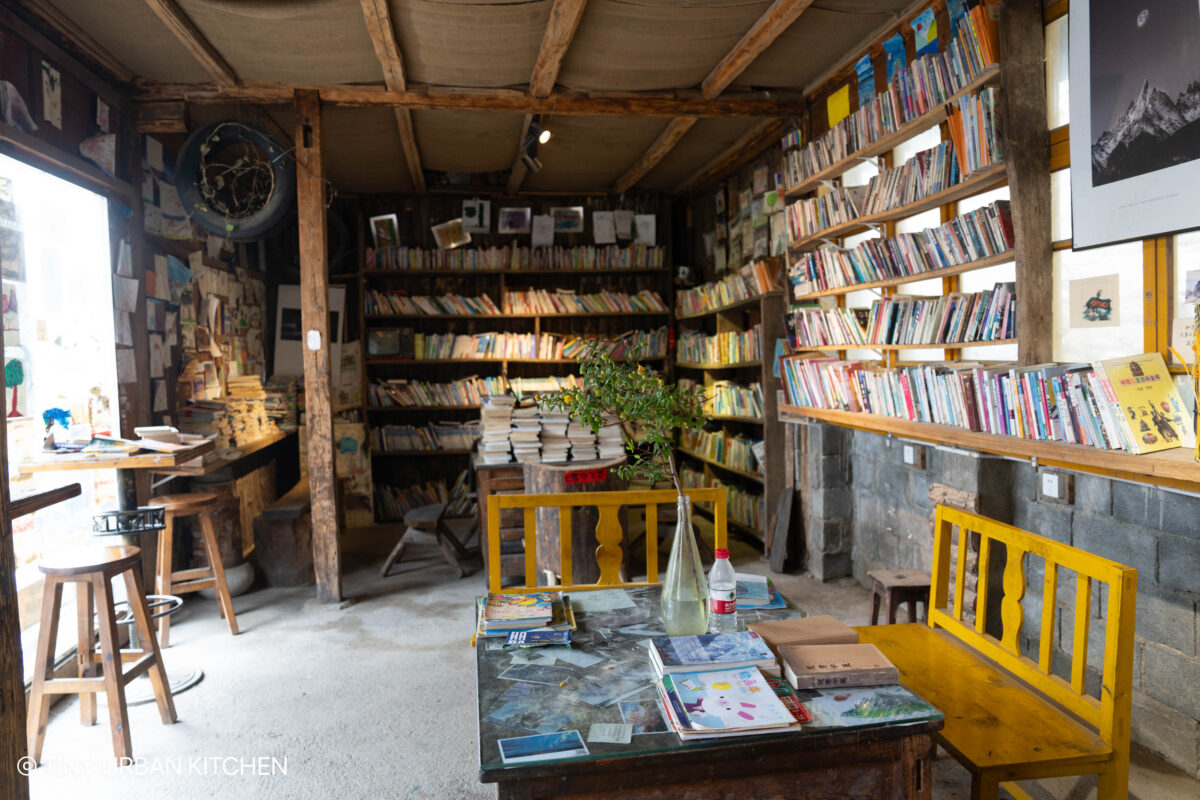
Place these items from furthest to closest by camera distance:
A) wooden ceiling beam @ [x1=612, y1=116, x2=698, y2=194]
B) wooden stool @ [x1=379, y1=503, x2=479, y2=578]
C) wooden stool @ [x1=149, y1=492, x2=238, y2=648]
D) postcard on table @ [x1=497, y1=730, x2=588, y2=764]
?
wooden ceiling beam @ [x1=612, y1=116, x2=698, y2=194] < wooden stool @ [x1=379, y1=503, x2=479, y2=578] < wooden stool @ [x1=149, y1=492, x2=238, y2=648] < postcard on table @ [x1=497, y1=730, x2=588, y2=764]

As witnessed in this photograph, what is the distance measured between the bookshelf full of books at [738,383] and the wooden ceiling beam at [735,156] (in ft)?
2.86

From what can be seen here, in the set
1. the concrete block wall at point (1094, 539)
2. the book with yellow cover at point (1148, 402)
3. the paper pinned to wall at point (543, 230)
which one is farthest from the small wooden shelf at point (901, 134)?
the paper pinned to wall at point (543, 230)

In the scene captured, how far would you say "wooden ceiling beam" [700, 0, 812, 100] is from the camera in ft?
10.7

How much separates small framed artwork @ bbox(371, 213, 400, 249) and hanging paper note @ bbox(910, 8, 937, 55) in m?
4.57

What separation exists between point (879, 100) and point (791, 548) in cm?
266

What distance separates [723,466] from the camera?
19.2ft

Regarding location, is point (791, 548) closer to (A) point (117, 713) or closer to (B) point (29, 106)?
(A) point (117, 713)

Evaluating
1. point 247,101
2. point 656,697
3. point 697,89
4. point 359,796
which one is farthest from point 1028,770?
point 247,101

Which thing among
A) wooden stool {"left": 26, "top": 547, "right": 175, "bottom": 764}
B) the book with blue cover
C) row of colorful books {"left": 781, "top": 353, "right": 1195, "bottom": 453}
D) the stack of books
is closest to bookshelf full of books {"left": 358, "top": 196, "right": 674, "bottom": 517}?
row of colorful books {"left": 781, "top": 353, "right": 1195, "bottom": 453}

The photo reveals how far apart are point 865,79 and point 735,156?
1.83m

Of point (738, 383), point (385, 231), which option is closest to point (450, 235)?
point (385, 231)

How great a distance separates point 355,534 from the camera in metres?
6.18

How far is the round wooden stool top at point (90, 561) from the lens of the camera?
2.61 m

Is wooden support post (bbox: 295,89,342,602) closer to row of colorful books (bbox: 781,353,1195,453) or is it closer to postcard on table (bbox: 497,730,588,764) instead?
row of colorful books (bbox: 781,353,1195,453)
